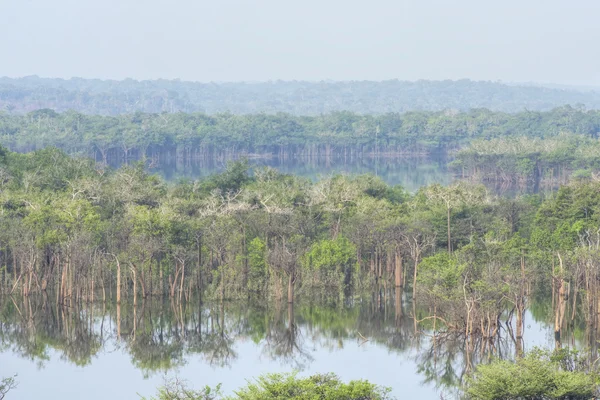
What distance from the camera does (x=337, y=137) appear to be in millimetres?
174375

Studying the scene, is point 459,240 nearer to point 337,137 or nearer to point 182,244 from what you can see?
point 182,244

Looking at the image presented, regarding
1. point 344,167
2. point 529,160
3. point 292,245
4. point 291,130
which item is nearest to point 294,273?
point 292,245

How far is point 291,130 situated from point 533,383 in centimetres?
14929


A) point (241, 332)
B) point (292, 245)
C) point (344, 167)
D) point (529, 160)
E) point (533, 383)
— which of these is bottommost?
point (344, 167)

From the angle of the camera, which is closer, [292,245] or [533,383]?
[533,383]

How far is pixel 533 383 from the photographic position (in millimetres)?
27328

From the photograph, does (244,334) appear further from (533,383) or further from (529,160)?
(529,160)

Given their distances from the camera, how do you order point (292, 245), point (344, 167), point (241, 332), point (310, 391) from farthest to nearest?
point (344, 167) → point (292, 245) → point (241, 332) → point (310, 391)

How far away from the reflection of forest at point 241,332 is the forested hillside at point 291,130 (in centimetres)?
10605

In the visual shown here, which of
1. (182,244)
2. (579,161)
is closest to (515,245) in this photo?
(182,244)

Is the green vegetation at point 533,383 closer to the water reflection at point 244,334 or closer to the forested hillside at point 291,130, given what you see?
the water reflection at point 244,334

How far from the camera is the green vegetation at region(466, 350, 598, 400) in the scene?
88.9ft

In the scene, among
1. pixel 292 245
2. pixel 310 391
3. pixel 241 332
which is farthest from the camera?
pixel 292 245

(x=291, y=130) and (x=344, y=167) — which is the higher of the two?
(x=291, y=130)
